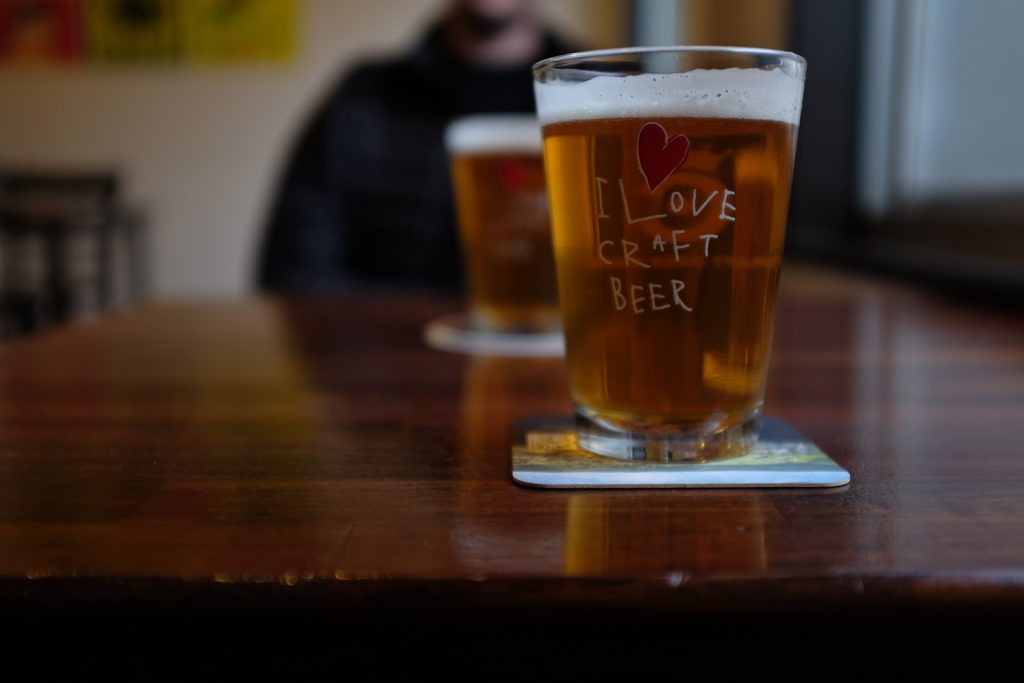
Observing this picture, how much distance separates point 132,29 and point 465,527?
5250 mm

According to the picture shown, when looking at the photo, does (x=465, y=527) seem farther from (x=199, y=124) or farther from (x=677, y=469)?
(x=199, y=124)

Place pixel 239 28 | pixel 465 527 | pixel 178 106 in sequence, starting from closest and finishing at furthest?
pixel 465 527 → pixel 239 28 → pixel 178 106

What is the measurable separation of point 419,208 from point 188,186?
3333 mm

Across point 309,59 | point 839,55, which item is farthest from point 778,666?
point 309,59

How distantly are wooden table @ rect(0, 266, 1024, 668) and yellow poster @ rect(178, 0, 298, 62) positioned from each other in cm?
465

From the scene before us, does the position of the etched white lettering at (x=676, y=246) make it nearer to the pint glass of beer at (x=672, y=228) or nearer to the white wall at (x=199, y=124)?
the pint glass of beer at (x=672, y=228)

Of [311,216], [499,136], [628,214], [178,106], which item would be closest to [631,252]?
[628,214]

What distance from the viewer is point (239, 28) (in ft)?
16.1

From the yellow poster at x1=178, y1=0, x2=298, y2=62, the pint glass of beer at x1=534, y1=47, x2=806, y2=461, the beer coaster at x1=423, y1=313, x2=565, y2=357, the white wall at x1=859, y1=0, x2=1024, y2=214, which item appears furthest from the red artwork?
the pint glass of beer at x1=534, y1=47, x2=806, y2=461

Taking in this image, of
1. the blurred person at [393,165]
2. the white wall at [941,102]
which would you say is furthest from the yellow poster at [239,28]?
the white wall at [941,102]

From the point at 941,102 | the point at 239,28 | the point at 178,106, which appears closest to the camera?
the point at 941,102

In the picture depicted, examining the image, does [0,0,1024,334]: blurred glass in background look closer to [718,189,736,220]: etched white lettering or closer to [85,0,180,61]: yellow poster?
[85,0,180,61]: yellow poster

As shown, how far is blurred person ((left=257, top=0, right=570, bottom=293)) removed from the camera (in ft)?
7.16

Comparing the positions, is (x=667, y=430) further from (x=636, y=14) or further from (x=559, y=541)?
(x=636, y=14)
